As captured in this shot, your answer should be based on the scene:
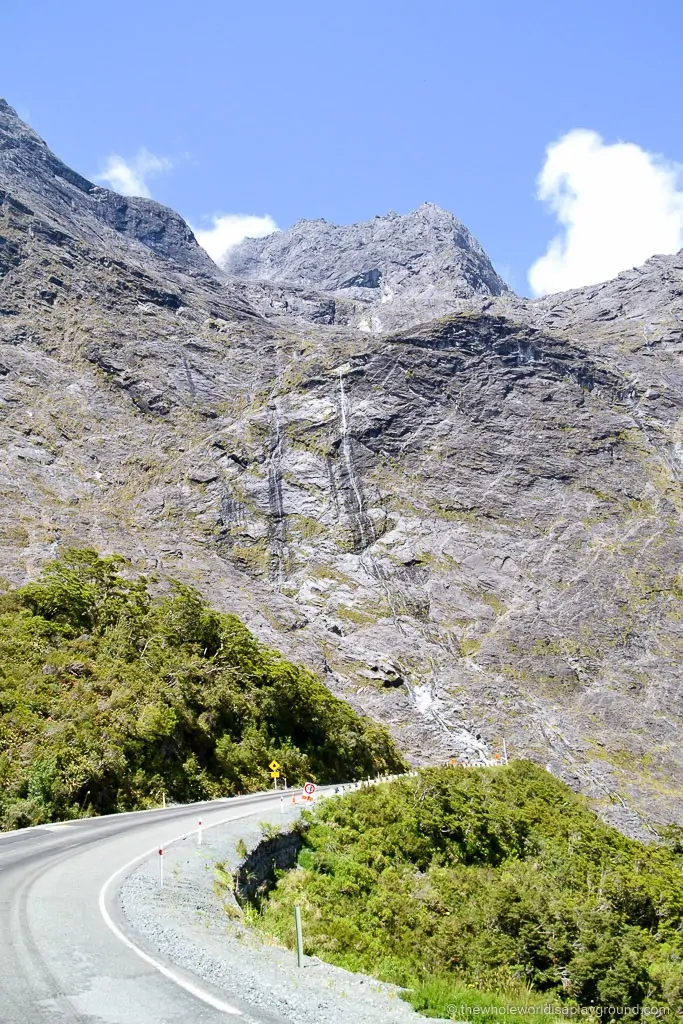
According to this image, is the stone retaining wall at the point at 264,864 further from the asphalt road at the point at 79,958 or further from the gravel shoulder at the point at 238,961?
the asphalt road at the point at 79,958

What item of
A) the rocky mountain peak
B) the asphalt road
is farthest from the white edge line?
the rocky mountain peak

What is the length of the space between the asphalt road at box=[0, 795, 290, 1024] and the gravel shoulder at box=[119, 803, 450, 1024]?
0.36 m

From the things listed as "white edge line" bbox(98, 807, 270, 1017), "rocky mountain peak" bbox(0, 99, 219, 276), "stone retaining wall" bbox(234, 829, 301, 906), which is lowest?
"stone retaining wall" bbox(234, 829, 301, 906)

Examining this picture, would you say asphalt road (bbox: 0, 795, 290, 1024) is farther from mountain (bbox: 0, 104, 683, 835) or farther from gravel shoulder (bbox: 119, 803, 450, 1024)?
mountain (bbox: 0, 104, 683, 835)

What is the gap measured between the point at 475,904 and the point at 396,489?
80.6 metres

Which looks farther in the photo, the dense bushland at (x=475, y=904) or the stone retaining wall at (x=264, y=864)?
the dense bushland at (x=475, y=904)

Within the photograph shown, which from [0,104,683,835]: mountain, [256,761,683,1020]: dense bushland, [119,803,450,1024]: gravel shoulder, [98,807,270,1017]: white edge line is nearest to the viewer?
[98,807,270,1017]: white edge line

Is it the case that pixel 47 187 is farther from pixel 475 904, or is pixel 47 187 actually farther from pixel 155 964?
pixel 155 964

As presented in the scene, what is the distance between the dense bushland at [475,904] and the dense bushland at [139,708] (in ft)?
30.7

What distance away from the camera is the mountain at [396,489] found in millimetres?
72438

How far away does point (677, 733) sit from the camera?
72.0m

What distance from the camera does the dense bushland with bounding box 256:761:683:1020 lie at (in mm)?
19453

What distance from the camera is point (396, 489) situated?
10388 centimetres

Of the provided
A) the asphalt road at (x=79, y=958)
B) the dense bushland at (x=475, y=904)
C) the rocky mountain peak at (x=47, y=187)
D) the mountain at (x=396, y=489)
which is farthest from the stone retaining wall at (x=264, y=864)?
the rocky mountain peak at (x=47, y=187)
